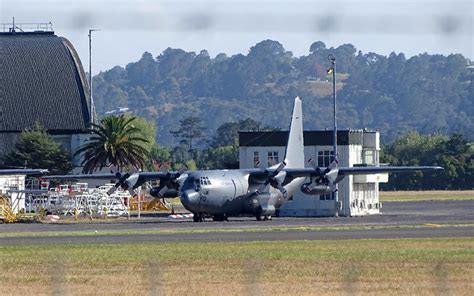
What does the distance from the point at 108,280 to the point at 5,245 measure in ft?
55.4

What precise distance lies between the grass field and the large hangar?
37.3 meters

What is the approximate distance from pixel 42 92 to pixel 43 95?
292mm

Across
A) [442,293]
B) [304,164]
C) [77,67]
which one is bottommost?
[442,293]

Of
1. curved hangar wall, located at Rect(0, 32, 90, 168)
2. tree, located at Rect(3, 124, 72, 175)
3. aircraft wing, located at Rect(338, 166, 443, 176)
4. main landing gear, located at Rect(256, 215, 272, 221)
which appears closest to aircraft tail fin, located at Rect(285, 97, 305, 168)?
main landing gear, located at Rect(256, 215, 272, 221)

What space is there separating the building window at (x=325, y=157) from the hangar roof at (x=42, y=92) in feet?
96.8

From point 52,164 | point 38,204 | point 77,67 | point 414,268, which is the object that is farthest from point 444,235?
point 77,67

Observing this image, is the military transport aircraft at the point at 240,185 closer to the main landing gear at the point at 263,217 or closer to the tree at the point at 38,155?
the main landing gear at the point at 263,217

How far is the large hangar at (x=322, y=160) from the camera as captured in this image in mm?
86250

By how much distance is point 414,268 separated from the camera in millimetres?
35938

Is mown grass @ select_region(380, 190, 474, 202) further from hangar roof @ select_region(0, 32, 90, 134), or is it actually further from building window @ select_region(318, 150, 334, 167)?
building window @ select_region(318, 150, 334, 167)

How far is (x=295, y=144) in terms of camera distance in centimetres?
8131

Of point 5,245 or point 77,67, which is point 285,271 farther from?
point 77,67

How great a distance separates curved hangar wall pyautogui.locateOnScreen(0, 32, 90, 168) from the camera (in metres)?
110

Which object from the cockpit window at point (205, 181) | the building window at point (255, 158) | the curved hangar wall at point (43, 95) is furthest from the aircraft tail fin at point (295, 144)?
the curved hangar wall at point (43, 95)
